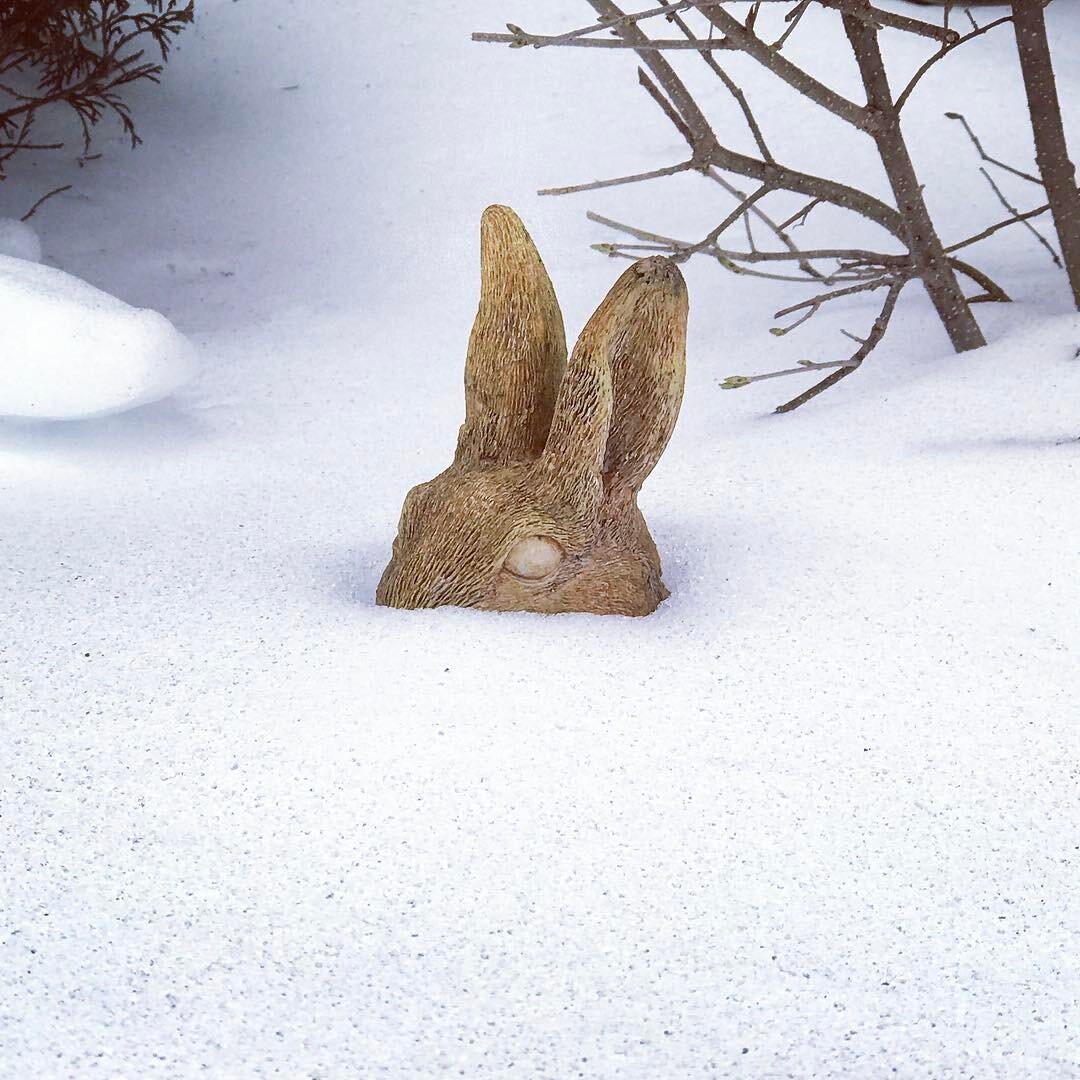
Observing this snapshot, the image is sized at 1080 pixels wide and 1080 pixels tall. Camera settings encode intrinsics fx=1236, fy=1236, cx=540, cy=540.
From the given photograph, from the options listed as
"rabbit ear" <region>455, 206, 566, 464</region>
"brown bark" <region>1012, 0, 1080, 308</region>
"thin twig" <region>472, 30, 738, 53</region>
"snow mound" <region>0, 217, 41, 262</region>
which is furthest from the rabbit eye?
"snow mound" <region>0, 217, 41, 262</region>

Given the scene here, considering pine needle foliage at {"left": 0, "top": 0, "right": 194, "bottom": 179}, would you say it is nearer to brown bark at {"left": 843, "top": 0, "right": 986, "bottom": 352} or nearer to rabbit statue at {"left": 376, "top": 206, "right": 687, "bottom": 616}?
brown bark at {"left": 843, "top": 0, "right": 986, "bottom": 352}

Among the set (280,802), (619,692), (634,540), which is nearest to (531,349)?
(634,540)

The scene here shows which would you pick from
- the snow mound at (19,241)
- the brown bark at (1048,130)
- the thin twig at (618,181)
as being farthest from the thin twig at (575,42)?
the snow mound at (19,241)

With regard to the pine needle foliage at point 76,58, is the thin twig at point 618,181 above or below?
above

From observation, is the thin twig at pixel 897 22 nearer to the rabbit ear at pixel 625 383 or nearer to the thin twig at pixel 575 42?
the thin twig at pixel 575 42

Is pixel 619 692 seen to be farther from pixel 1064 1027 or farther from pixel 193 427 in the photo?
pixel 193 427

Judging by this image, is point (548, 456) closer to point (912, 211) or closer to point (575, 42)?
point (575, 42)

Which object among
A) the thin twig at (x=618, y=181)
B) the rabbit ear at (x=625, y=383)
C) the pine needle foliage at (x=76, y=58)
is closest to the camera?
the rabbit ear at (x=625, y=383)

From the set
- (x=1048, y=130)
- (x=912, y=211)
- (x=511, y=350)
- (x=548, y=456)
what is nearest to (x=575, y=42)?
(x=511, y=350)
